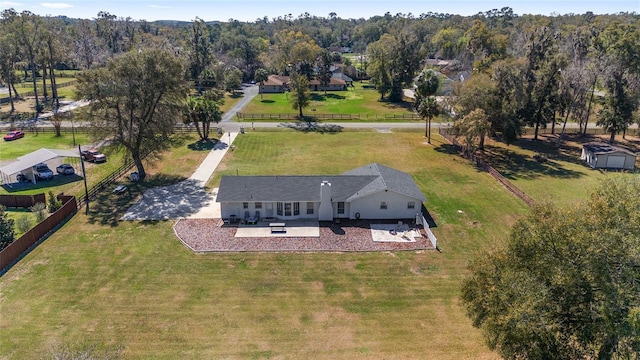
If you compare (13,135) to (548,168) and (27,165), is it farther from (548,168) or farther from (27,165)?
(548,168)

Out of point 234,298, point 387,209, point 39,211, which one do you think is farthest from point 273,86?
point 234,298

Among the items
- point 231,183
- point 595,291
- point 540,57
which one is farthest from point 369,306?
point 540,57

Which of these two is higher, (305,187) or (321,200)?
(305,187)

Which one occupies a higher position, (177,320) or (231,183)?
(231,183)

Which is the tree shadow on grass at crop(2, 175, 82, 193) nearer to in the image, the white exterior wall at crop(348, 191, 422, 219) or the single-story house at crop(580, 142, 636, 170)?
the white exterior wall at crop(348, 191, 422, 219)

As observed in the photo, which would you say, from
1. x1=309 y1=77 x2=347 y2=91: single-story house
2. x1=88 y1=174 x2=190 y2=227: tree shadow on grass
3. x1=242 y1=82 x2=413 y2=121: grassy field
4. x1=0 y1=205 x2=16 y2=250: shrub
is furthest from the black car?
x1=309 y1=77 x2=347 y2=91: single-story house

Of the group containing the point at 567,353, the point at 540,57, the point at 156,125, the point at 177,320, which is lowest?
the point at 177,320

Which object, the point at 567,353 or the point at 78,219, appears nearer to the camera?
the point at 567,353

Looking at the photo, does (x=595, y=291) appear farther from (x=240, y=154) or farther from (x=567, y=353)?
(x=240, y=154)
